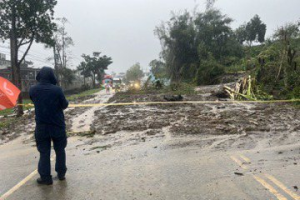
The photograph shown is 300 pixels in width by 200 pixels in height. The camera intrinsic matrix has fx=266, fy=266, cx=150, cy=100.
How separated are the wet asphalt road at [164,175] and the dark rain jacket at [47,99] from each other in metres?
1.05

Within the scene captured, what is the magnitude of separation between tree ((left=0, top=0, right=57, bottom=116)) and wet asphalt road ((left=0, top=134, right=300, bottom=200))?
325 inches

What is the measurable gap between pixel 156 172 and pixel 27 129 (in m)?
6.77

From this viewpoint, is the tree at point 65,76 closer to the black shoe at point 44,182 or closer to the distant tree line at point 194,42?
the distant tree line at point 194,42

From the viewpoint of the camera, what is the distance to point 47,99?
4.21m

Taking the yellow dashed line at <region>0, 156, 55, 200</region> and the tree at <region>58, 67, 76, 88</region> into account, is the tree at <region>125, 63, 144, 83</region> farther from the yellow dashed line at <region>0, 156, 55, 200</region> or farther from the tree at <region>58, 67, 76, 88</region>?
the yellow dashed line at <region>0, 156, 55, 200</region>

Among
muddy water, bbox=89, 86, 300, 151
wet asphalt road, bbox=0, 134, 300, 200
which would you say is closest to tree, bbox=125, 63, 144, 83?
muddy water, bbox=89, 86, 300, 151

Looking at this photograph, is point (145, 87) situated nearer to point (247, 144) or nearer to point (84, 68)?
point (247, 144)

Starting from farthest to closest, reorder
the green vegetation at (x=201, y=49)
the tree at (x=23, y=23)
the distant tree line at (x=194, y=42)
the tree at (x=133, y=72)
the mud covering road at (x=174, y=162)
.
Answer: the tree at (x=133, y=72)
the distant tree line at (x=194, y=42)
the green vegetation at (x=201, y=49)
the tree at (x=23, y=23)
the mud covering road at (x=174, y=162)

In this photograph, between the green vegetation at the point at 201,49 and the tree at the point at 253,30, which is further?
the tree at the point at 253,30

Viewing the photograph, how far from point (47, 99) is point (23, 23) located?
10.5 meters

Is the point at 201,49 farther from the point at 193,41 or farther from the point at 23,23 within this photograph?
the point at 23,23

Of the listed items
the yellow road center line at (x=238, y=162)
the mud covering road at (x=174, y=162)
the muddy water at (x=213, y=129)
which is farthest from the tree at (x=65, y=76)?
the yellow road center line at (x=238, y=162)

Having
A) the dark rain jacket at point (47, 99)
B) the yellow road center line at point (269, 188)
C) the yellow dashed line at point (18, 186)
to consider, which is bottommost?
the yellow dashed line at point (18, 186)

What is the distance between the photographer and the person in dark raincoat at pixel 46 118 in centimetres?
422
